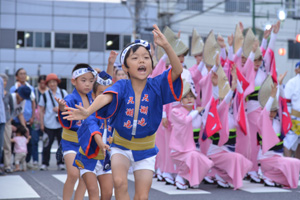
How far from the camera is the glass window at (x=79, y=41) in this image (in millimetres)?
27567

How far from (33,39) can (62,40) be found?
56.2 inches

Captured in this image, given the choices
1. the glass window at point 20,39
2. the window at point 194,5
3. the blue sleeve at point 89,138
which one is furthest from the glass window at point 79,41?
the blue sleeve at point 89,138

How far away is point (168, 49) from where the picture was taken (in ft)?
14.6

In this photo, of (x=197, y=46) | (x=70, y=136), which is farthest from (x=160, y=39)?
(x=197, y=46)

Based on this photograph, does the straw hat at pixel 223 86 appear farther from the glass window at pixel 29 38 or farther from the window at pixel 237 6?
the window at pixel 237 6

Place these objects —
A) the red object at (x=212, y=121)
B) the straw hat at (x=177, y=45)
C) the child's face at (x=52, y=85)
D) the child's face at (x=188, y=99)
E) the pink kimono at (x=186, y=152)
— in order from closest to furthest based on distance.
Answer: the pink kimono at (x=186, y=152), the red object at (x=212, y=121), the child's face at (x=188, y=99), the straw hat at (x=177, y=45), the child's face at (x=52, y=85)

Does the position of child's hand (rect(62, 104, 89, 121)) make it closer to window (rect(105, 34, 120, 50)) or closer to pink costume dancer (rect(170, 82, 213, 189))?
pink costume dancer (rect(170, 82, 213, 189))

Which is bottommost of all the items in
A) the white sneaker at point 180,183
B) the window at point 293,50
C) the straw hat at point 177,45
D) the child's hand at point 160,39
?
the white sneaker at point 180,183

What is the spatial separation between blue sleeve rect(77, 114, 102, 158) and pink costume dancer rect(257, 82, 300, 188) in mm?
3594

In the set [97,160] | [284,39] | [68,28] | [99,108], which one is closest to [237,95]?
[97,160]

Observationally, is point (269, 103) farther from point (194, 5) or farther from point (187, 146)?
point (194, 5)

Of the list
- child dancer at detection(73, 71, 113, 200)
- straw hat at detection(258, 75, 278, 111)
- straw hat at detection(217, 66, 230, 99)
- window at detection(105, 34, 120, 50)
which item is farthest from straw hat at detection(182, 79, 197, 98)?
window at detection(105, 34, 120, 50)

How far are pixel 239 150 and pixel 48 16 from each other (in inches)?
792

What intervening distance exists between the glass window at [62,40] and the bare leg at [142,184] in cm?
2353
